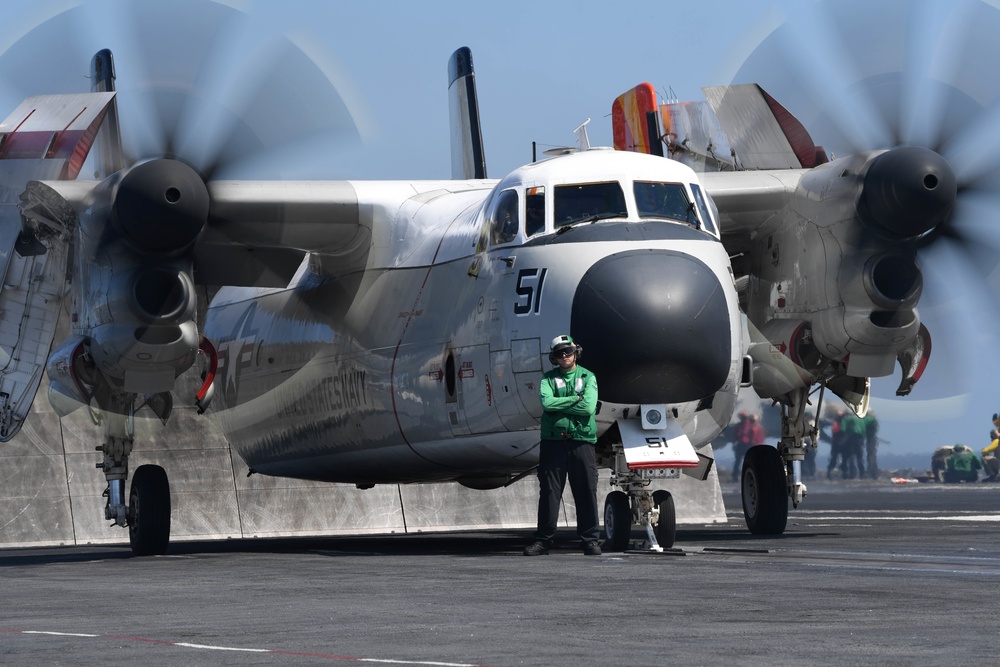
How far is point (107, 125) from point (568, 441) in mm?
10698

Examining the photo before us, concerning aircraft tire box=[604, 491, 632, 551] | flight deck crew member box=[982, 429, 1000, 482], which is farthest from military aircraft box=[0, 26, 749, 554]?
flight deck crew member box=[982, 429, 1000, 482]

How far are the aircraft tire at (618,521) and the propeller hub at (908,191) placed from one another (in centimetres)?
487

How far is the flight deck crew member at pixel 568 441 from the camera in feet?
43.0

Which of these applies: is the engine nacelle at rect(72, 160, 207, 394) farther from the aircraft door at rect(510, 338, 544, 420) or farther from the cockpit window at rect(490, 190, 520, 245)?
the aircraft door at rect(510, 338, 544, 420)

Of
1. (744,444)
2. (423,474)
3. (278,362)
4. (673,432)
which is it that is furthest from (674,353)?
(744,444)

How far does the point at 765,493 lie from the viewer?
19.0m

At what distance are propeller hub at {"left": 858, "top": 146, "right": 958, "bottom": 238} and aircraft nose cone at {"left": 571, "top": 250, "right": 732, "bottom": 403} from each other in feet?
12.3

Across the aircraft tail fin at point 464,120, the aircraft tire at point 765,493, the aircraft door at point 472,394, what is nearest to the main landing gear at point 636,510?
the aircraft door at point 472,394

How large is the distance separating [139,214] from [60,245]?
111 inches

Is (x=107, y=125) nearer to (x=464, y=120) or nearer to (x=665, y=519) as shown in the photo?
(x=464, y=120)

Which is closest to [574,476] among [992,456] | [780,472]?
[780,472]

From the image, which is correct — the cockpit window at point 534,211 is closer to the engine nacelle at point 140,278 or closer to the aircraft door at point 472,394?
the aircraft door at point 472,394

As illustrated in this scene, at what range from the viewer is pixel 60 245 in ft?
58.5

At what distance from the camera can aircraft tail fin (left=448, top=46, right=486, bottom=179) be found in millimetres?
25609
